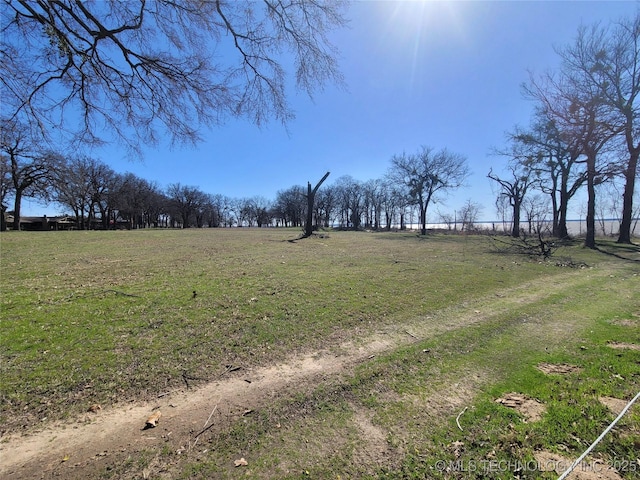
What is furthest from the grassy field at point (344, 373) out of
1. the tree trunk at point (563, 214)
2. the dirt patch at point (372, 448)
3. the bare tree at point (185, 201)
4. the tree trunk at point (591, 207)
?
the bare tree at point (185, 201)

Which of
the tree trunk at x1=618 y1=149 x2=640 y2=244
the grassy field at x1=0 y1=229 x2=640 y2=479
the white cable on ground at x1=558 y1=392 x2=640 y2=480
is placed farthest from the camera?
the tree trunk at x1=618 y1=149 x2=640 y2=244

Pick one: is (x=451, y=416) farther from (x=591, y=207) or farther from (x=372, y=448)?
(x=591, y=207)

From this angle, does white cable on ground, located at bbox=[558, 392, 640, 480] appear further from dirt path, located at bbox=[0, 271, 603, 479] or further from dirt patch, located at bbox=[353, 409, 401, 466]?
dirt path, located at bbox=[0, 271, 603, 479]

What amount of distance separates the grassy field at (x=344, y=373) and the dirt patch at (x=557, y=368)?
84mm

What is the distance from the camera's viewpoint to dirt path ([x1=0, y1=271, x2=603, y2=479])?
2.01 metres

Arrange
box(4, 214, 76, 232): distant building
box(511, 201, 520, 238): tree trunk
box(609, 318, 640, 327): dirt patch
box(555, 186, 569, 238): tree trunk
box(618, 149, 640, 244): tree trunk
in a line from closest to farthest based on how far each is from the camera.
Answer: box(609, 318, 640, 327): dirt patch → box(618, 149, 640, 244): tree trunk → box(555, 186, 569, 238): tree trunk → box(511, 201, 520, 238): tree trunk → box(4, 214, 76, 232): distant building

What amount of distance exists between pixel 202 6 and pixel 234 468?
19.6 feet

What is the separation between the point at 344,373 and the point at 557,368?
268 centimetres

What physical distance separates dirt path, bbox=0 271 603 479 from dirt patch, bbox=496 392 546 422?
152 cm

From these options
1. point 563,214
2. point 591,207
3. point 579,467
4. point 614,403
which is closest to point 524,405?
point 579,467

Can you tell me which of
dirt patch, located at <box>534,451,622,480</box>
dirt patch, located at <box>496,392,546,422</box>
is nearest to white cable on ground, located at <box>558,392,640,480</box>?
dirt patch, located at <box>534,451,622,480</box>

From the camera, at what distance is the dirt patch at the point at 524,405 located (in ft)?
8.18

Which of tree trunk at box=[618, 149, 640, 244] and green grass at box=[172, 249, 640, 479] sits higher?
tree trunk at box=[618, 149, 640, 244]

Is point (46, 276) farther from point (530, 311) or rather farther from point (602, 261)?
point (602, 261)
